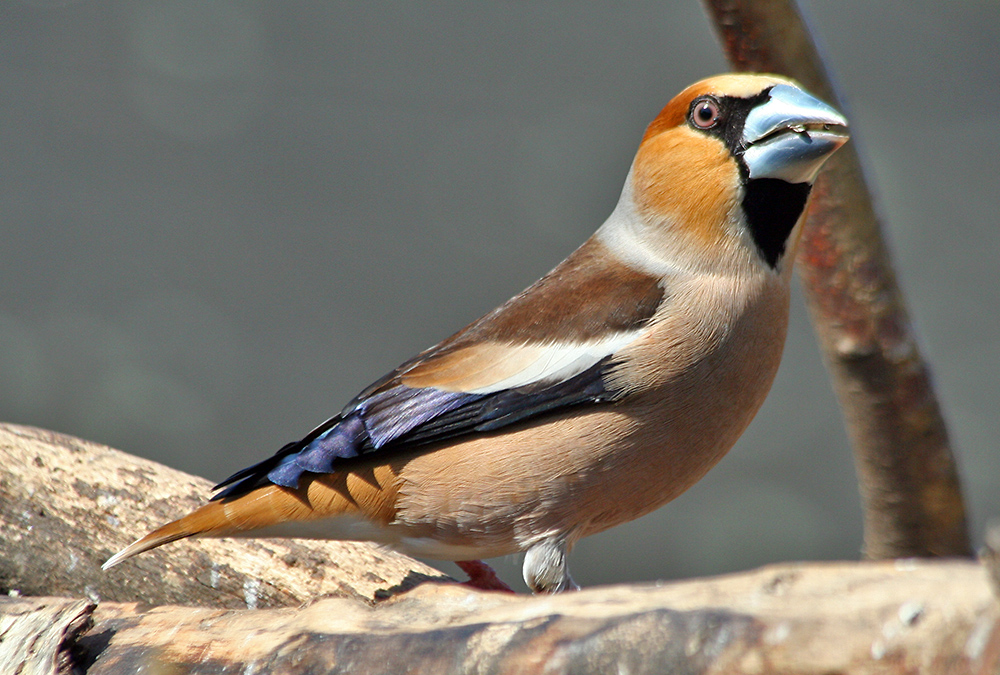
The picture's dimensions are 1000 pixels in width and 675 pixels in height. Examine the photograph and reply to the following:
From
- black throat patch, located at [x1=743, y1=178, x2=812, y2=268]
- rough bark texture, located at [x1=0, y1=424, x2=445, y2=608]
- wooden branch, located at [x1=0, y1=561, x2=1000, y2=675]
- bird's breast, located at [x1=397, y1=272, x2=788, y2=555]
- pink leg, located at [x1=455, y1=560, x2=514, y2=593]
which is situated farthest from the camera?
pink leg, located at [x1=455, y1=560, x2=514, y2=593]

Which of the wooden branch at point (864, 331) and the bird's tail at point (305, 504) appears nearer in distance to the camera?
the bird's tail at point (305, 504)

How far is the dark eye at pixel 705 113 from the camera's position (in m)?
2.05

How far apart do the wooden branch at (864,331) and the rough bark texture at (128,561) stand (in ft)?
4.29

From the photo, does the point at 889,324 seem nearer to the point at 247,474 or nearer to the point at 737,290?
the point at 737,290

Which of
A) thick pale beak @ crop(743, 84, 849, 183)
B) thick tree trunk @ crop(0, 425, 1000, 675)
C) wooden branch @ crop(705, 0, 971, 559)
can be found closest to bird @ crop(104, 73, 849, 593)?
thick pale beak @ crop(743, 84, 849, 183)

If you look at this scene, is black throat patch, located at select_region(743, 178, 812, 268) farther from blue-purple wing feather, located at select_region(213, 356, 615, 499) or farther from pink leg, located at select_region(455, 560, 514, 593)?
pink leg, located at select_region(455, 560, 514, 593)

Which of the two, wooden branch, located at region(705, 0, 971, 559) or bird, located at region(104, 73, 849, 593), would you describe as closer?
bird, located at region(104, 73, 849, 593)

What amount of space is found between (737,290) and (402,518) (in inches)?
34.0

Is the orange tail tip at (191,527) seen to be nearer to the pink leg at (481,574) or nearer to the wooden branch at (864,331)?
the pink leg at (481,574)

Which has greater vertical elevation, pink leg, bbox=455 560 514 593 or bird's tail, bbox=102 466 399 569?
bird's tail, bbox=102 466 399 569

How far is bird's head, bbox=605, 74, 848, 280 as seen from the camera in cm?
195

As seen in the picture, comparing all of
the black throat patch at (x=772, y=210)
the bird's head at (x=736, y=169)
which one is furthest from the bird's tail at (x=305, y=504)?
the black throat patch at (x=772, y=210)

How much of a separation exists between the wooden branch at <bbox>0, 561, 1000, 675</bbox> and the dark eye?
1.13 metres

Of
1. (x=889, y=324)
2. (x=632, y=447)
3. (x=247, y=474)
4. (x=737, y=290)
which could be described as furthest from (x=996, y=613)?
(x=889, y=324)
